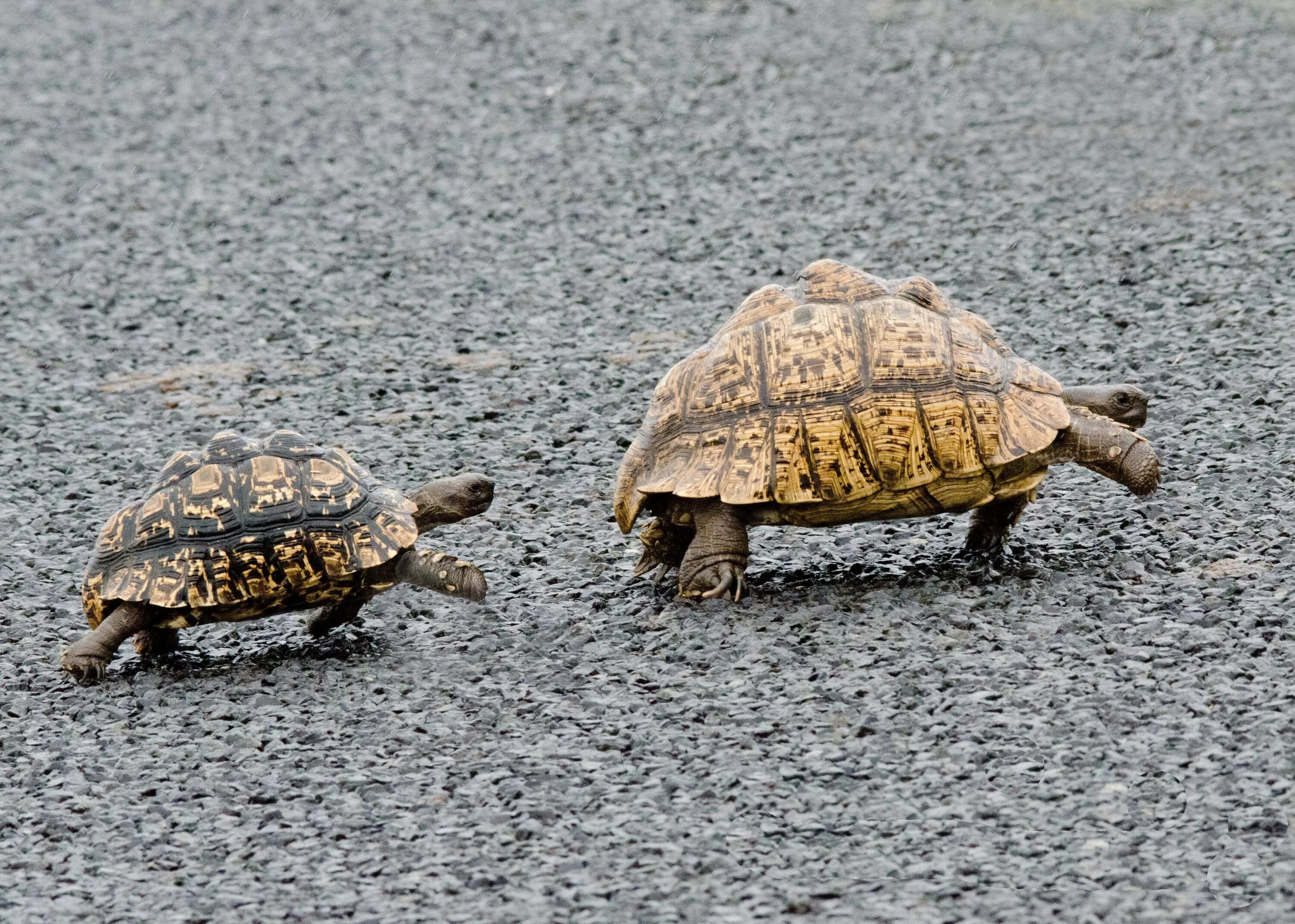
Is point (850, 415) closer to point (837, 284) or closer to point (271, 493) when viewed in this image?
point (837, 284)

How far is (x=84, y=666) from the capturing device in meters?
5.04

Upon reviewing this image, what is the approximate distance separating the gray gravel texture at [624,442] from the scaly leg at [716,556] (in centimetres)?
8

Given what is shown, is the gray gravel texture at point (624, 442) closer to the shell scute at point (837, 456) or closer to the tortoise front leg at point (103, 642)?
the tortoise front leg at point (103, 642)

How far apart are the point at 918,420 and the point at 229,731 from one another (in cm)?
226

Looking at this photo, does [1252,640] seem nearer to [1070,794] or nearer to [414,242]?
[1070,794]

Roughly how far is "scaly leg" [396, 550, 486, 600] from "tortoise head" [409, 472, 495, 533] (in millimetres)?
266

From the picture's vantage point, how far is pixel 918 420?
5.09m

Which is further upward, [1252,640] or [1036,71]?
[1036,71]

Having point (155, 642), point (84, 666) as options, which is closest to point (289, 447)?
point (155, 642)

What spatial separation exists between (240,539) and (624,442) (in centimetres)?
207

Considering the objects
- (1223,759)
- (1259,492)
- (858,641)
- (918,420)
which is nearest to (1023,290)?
(1259,492)

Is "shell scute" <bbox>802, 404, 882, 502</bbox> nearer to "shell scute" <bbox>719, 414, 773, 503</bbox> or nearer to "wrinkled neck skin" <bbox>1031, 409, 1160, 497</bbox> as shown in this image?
"shell scute" <bbox>719, 414, 773, 503</bbox>

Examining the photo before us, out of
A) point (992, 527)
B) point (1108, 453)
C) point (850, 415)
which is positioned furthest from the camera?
point (992, 527)

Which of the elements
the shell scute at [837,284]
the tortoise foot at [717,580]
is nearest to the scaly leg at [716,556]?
the tortoise foot at [717,580]
